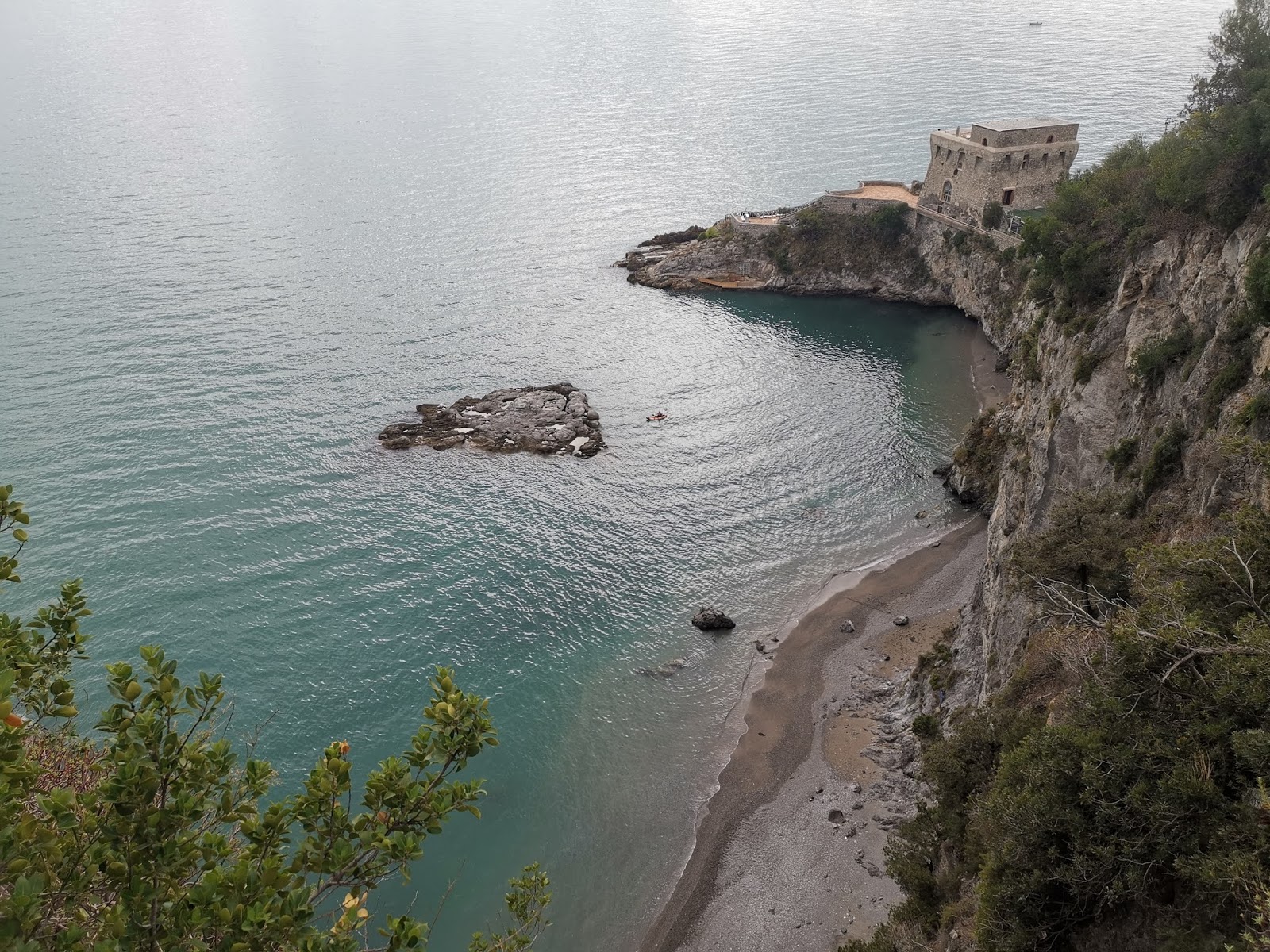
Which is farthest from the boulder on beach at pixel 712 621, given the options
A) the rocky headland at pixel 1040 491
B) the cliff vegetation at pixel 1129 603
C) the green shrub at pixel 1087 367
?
the green shrub at pixel 1087 367

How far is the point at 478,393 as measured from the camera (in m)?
76.1

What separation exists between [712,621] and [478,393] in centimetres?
3653

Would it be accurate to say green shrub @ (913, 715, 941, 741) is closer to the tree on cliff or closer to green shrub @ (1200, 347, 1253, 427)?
green shrub @ (1200, 347, 1253, 427)

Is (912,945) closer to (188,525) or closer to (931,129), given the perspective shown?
(188,525)

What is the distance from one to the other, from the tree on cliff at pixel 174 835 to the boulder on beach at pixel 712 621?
36.6m

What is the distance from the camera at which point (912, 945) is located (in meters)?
25.8

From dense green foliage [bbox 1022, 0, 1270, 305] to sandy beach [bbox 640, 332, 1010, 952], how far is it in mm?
18383

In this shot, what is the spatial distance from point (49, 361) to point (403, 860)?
262 feet

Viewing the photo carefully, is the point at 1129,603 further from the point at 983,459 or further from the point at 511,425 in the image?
the point at 511,425

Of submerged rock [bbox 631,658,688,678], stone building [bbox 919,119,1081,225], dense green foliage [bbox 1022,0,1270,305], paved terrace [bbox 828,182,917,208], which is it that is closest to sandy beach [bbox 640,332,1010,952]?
submerged rock [bbox 631,658,688,678]

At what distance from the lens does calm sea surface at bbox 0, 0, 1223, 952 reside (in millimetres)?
42938

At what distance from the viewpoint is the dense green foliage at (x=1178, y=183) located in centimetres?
3531

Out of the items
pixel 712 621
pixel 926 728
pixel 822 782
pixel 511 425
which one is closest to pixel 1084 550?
pixel 926 728

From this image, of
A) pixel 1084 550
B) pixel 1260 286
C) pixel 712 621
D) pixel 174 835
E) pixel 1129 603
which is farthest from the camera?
pixel 712 621
